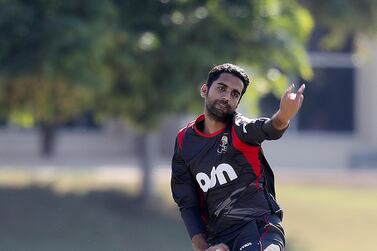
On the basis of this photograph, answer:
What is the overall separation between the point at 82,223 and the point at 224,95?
33.9 feet

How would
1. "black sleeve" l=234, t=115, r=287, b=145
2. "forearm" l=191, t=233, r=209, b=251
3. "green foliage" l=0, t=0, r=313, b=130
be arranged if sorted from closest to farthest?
"black sleeve" l=234, t=115, r=287, b=145
"forearm" l=191, t=233, r=209, b=251
"green foliage" l=0, t=0, r=313, b=130

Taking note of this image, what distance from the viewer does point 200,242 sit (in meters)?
5.61

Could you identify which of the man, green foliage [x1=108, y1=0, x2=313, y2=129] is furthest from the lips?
green foliage [x1=108, y1=0, x2=313, y2=129]

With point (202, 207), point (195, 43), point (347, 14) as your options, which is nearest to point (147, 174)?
point (195, 43)

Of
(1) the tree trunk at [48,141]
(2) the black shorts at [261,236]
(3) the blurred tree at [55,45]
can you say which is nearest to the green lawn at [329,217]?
(3) the blurred tree at [55,45]

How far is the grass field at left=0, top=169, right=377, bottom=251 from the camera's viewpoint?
14.4 meters

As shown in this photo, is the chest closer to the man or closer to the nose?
the man

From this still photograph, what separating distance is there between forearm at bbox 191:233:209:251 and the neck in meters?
0.59

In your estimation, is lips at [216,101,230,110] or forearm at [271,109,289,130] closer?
forearm at [271,109,289,130]

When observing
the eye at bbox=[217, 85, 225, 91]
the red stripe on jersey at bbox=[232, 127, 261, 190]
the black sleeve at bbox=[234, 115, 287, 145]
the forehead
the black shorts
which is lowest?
the black shorts

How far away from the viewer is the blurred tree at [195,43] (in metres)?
14.2

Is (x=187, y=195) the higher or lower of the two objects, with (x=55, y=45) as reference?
lower

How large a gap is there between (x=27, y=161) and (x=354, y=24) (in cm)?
852

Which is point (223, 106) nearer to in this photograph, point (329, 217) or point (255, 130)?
point (255, 130)
